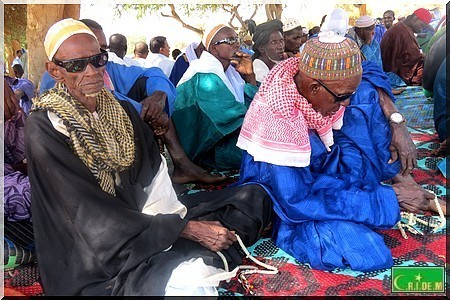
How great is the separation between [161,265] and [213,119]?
2216mm

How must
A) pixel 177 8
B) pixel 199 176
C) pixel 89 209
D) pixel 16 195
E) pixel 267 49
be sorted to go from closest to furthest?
pixel 89 209
pixel 16 195
pixel 199 176
pixel 267 49
pixel 177 8

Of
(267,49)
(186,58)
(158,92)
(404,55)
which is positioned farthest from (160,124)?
(404,55)

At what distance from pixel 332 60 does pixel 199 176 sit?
1878 mm

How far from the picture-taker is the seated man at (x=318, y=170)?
2.77 meters

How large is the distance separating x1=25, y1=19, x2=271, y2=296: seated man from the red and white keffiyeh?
2.10 feet

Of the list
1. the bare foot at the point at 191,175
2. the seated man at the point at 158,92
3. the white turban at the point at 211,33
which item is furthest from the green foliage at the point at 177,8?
the bare foot at the point at 191,175

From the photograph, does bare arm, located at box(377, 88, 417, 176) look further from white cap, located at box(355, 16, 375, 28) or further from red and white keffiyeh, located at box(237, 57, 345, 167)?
white cap, located at box(355, 16, 375, 28)

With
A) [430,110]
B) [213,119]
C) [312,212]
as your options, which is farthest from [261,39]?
[312,212]

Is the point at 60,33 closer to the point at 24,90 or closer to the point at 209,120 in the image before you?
the point at 209,120

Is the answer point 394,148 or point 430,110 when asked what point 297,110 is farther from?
point 430,110

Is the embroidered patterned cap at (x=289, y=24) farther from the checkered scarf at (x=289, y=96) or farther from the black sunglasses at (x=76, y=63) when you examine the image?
the black sunglasses at (x=76, y=63)

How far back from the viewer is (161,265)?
2316mm

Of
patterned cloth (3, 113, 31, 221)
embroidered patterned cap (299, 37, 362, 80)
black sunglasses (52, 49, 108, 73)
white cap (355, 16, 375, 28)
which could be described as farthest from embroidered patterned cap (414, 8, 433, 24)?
black sunglasses (52, 49, 108, 73)

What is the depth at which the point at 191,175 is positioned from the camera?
14.1ft
